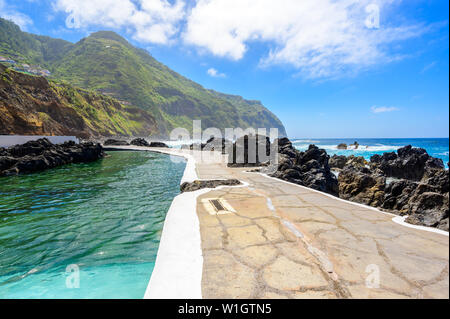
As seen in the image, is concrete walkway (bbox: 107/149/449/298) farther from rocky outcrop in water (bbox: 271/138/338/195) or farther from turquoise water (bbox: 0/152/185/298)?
rocky outcrop in water (bbox: 271/138/338/195)

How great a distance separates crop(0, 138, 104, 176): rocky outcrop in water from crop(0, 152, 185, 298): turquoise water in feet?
18.5

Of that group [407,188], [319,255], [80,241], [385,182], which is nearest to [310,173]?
[385,182]

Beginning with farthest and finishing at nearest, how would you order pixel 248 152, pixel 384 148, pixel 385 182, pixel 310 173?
pixel 384 148, pixel 248 152, pixel 310 173, pixel 385 182

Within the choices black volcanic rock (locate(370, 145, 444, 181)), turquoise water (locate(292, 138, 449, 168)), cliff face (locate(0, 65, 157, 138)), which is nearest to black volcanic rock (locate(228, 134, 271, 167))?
black volcanic rock (locate(370, 145, 444, 181))

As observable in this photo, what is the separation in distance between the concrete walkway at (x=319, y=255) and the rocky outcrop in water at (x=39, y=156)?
14.6 m

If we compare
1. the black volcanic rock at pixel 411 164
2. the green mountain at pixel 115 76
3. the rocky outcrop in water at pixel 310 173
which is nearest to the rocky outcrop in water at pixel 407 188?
the black volcanic rock at pixel 411 164

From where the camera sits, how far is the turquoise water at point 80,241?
2.85m

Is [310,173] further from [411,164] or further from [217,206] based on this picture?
[411,164]

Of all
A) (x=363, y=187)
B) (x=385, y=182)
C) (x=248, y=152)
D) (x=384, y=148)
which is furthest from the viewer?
(x=384, y=148)

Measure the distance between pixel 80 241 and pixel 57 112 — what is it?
47.4 m

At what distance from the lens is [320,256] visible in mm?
2320

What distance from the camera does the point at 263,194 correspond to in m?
5.34

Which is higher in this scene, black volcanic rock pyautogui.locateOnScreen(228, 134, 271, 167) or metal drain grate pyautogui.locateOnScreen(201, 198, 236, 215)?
black volcanic rock pyautogui.locateOnScreen(228, 134, 271, 167)

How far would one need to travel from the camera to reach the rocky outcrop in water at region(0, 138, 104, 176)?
12.2 meters
